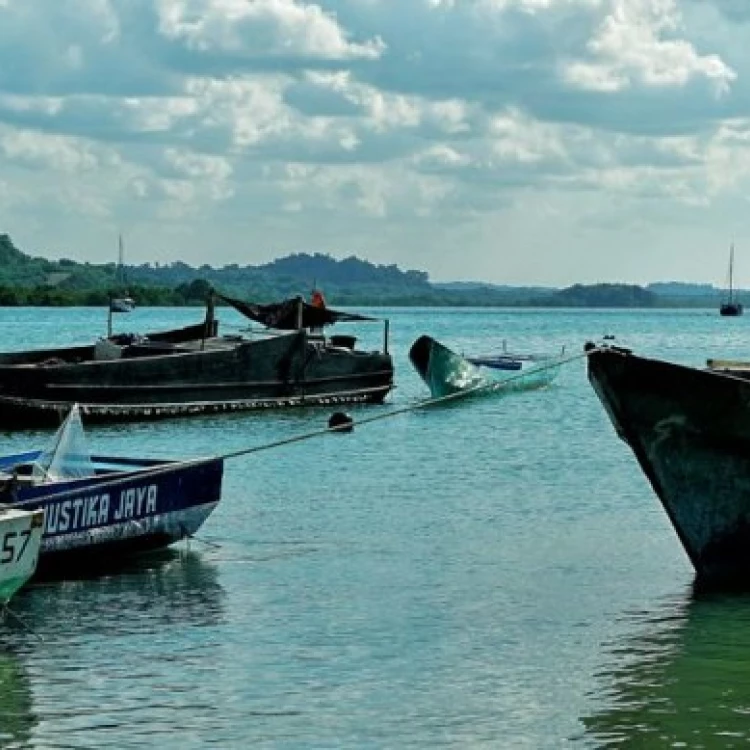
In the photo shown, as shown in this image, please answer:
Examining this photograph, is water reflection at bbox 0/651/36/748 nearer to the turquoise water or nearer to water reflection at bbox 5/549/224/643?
the turquoise water

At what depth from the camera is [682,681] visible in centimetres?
1791

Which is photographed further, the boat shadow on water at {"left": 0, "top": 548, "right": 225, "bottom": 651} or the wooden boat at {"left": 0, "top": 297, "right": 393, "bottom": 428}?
the wooden boat at {"left": 0, "top": 297, "right": 393, "bottom": 428}

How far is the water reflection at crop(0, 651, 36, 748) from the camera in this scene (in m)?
15.9

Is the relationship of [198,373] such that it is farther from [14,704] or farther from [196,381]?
[14,704]

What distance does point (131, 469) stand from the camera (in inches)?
932

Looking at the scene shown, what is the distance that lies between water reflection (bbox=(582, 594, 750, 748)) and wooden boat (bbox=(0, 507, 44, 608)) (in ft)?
18.0

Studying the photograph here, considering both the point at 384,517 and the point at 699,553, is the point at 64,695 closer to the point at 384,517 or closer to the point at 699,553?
the point at 699,553

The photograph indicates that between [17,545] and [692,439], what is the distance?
292 inches

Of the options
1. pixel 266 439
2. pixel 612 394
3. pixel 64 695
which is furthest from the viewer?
pixel 266 439

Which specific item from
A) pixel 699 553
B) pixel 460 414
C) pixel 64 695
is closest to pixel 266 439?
pixel 460 414

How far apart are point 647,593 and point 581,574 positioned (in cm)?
160

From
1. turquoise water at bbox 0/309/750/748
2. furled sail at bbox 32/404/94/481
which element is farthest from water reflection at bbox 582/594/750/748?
furled sail at bbox 32/404/94/481

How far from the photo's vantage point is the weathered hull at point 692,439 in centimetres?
2041

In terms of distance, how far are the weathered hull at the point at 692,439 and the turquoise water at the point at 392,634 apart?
730 mm
